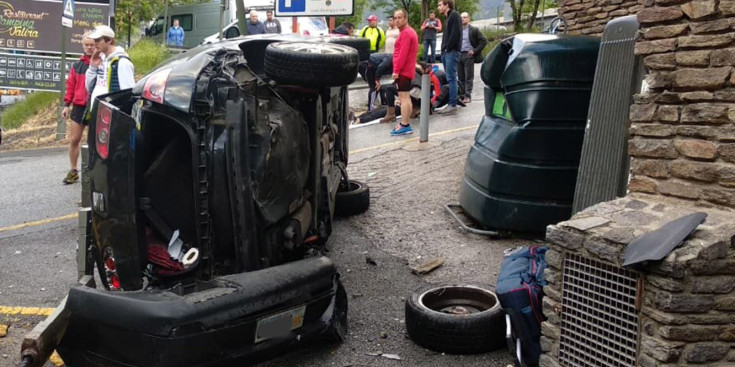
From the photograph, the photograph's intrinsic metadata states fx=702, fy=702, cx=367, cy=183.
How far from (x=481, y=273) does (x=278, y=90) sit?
7.29ft

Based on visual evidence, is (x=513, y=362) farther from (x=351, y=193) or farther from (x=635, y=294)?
(x=351, y=193)

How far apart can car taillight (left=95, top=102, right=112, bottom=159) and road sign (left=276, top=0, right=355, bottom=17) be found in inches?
206

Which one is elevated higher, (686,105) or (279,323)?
(686,105)

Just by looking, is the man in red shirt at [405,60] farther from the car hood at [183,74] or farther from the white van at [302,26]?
the white van at [302,26]

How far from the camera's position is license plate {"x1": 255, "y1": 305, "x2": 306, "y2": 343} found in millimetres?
3844

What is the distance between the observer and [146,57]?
1939cm

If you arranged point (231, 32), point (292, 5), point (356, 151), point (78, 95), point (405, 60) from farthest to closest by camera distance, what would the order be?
1. point (231, 32)
2. point (405, 60)
3. point (356, 151)
4. point (292, 5)
5. point (78, 95)

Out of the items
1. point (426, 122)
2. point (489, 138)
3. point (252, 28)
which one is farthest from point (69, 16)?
point (489, 138)

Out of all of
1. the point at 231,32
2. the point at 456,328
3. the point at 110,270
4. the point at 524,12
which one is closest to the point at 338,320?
the point at 456,328

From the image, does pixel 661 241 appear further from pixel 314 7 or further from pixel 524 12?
pixel 524 12

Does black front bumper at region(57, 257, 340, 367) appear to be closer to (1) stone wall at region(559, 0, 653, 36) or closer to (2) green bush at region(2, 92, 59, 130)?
(1) stone wall at region(559, 0, 653, 36)

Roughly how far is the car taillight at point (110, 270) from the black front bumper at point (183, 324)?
0.87 feet

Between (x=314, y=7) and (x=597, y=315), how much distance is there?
6341 millimetres

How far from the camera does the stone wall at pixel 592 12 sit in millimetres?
9875
